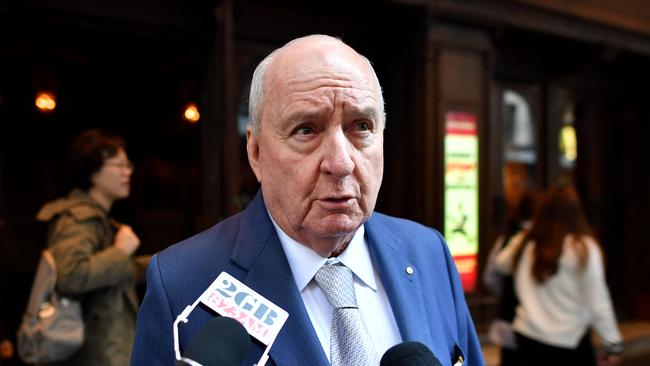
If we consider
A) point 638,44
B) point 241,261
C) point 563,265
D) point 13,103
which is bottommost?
point 563,265

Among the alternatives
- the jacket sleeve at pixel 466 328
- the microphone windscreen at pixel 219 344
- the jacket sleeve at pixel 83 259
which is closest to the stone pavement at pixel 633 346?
the jacket sleeve at pixel 83 259

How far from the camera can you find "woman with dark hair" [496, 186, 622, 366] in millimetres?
4438

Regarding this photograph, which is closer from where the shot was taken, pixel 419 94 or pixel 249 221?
pixel 249 221

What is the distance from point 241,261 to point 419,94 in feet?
16.4

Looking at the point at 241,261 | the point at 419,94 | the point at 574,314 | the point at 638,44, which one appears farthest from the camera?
the point at 638,44

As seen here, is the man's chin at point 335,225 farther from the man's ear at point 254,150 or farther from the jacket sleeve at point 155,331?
the jacket sleeve at point 155,331

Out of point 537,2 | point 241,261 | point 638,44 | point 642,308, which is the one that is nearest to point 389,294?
point 241,261

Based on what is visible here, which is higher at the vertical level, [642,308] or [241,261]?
[241,261]

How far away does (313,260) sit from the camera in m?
1.68

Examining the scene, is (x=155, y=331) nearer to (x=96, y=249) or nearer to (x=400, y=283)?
(x=400, y=283)

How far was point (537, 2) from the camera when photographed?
22.9 feet

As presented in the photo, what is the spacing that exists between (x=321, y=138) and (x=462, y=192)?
5.33 meters

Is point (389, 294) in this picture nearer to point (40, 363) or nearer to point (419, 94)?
A: point (40, 363)

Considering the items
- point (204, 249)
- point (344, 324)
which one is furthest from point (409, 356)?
point (204, 249)
